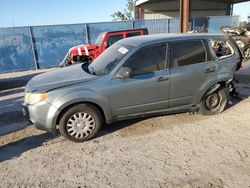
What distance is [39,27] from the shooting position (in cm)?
1313

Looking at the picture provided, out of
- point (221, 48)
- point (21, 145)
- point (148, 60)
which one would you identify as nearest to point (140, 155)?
point (148, 60)

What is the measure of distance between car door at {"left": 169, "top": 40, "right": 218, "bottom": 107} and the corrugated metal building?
26.7m

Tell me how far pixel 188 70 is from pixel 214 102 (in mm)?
1088

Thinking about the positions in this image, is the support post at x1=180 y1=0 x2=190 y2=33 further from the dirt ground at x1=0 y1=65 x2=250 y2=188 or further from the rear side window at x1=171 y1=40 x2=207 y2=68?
the rear side window at x1=171 y1=40 x2=207 y2=68

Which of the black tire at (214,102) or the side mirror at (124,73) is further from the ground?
the side mirror at (124,73)

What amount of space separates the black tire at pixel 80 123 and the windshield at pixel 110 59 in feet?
2.47

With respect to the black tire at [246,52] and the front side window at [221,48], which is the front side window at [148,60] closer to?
the front side window at [221,48]

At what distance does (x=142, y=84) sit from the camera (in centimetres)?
434

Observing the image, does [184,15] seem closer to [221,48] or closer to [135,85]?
[221,48]

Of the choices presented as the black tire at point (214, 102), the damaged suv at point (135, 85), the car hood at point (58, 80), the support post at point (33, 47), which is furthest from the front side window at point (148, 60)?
the support post at point (33, 47)

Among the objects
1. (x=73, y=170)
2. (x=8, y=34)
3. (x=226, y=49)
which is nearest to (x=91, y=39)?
(x=8, y=34)

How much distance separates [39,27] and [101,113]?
10543 millimetres

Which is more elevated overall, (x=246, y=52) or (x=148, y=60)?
(x=148, y=60)

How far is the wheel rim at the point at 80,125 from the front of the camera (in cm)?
418
